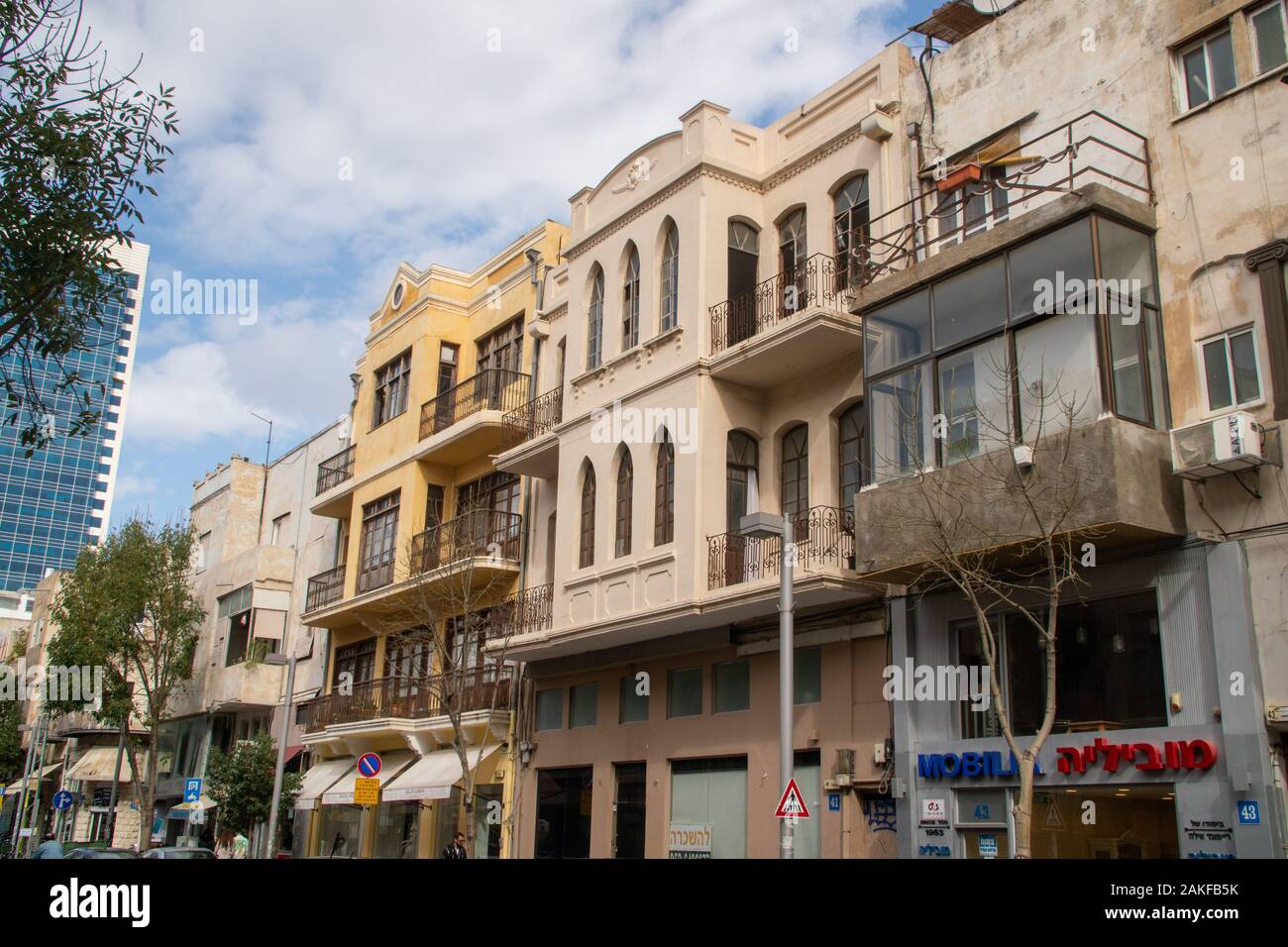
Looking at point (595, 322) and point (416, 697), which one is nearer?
point (595, 322)

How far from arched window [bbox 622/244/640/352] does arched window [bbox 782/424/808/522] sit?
4308mm

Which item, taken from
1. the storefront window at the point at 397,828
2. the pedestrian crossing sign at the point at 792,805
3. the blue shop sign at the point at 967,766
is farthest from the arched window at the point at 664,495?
the storefront window at the point at 397,828

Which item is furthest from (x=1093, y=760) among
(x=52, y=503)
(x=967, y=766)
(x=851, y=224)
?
(x=52, y=503)

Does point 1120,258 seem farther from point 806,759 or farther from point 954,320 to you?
point 806,759

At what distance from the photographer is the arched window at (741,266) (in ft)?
73.6

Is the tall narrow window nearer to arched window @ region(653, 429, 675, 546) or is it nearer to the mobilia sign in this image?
arched window @ region(653, 429, 675, 546)

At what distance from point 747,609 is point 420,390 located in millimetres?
16890

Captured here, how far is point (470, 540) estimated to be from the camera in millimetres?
28875

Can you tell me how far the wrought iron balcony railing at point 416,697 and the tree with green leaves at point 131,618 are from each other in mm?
7443

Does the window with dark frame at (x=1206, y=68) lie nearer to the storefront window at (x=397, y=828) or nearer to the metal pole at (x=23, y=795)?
the storefront window at (x=397, y=828)

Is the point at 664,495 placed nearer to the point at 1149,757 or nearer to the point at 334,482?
the point at 1149,757

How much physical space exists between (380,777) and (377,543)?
6.98 metres

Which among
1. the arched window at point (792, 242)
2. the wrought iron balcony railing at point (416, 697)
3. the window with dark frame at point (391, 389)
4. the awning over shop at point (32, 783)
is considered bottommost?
the awning over shop at point (32, 783)
